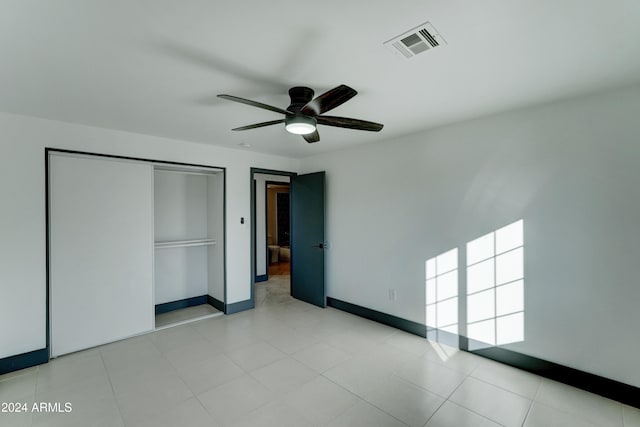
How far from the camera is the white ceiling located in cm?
138

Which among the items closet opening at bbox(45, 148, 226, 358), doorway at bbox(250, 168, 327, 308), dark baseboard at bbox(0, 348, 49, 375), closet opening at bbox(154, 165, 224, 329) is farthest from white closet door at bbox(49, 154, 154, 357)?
doorway at bbox(250, 168, 327, 308)

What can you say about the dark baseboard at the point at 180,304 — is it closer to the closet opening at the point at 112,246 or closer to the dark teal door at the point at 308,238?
the closet opening at the point at 112,246

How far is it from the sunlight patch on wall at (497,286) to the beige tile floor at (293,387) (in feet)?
1.05

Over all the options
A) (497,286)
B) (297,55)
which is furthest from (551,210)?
(297,55)

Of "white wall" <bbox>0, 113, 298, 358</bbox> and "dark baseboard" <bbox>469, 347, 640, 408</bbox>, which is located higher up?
"white wall" <bbox>0, 113, 298, 358</bbox>

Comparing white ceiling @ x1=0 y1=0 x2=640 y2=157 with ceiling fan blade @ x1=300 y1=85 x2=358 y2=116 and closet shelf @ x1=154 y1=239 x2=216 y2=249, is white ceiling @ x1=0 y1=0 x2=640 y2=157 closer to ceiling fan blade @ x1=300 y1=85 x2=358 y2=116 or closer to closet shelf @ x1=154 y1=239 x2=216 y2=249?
ceiling fan blade @ x1=300 y1=85 x2=358 y2=116

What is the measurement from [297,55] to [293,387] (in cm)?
260

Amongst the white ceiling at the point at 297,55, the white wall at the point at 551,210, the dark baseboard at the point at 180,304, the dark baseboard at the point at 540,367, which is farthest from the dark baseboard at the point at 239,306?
the white ceiling at the point at 297,55

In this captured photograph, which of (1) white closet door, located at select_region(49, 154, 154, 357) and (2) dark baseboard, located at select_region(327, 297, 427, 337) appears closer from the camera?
(1) white closet door, located at select_region(49, 154, 154, 357)

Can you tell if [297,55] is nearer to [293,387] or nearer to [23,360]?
[293,387]

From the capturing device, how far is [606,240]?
229cm

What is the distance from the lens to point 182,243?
4.18m

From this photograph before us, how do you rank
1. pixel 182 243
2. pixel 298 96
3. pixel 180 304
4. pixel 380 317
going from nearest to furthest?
pixel 298 96
pixel 380 317
pixel 182 243
pixel 180 304

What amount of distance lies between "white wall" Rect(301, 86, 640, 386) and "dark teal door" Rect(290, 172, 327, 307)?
130 centimetres
